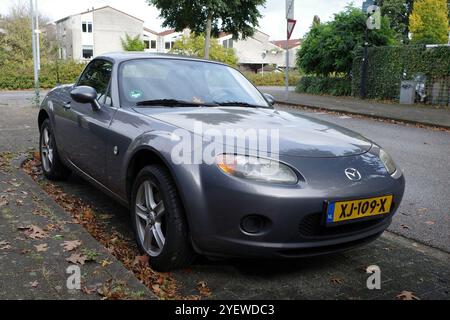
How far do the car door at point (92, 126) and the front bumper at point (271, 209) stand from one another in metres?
1.36

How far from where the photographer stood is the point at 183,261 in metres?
3.02

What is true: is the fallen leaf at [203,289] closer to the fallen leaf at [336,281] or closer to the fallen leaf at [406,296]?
the fallen leaf at [336,281]

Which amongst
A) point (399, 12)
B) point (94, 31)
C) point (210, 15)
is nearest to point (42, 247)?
point (210, 15)

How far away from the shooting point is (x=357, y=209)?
2865 mm

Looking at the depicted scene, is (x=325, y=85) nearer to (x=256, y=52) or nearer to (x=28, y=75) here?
(x=28, y=75)

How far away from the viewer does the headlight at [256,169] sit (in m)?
2.73

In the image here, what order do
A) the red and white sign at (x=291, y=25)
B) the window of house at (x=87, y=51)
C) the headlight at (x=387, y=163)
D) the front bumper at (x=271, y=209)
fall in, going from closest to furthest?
the front bumper at (x=271, y=209)
the headlight at (x=387, y=163)
the red and white sign at (x=291, y=25)
the window of house at (x=87, y=51)

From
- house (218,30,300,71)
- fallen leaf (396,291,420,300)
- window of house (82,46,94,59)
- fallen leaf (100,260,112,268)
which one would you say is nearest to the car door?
fallen leaf (100,260,112,268)

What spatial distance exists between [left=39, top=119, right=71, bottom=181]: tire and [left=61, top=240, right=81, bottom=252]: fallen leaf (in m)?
2.00

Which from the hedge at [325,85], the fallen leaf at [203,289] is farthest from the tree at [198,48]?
the fallen leaf at [203,289]

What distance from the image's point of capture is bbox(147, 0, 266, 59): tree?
22.4 m
